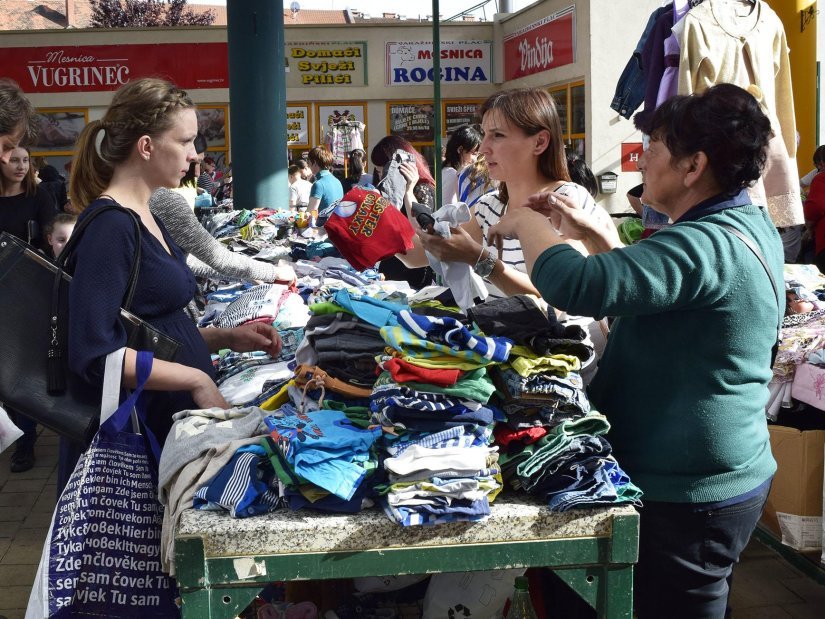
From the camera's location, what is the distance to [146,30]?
18.8 meters

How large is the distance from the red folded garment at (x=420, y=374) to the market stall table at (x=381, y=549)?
0.29 meters

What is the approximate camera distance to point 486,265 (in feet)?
8.47

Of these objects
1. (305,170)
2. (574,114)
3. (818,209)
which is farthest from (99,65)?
(818,209)

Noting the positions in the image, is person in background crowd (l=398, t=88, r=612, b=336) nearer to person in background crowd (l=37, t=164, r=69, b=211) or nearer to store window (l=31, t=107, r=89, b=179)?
person in background crowd (l=37, t=164, r=69, b=211)

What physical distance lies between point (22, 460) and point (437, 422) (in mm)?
4331

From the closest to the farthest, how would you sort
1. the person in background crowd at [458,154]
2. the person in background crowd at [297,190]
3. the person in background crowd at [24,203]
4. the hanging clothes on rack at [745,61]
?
1. the hanging clothes on rack at [745,61]
2. the person in background crowd at [24,203]
3. the person in background crowd at [458,154]
4. the person in background crowd at [297,190]

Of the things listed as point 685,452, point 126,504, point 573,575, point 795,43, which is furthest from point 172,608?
point 795,43

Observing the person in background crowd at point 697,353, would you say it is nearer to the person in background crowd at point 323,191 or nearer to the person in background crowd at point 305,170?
the person in background crowd at point 323,191

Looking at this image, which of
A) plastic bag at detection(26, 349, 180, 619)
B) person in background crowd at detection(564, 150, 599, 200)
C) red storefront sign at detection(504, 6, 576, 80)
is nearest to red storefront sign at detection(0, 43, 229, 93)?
red storefront sign at detection(504, 6, 576, 80)

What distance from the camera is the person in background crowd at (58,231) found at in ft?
15.8

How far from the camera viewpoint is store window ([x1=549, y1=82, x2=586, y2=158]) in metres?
15.2

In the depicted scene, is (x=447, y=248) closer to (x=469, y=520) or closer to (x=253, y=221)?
(x=469, y=520)

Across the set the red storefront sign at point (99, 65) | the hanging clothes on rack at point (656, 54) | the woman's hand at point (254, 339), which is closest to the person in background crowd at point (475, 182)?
the hanging clothes on rack at point (656, 54)

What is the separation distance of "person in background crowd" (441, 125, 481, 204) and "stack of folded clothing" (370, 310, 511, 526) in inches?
193
